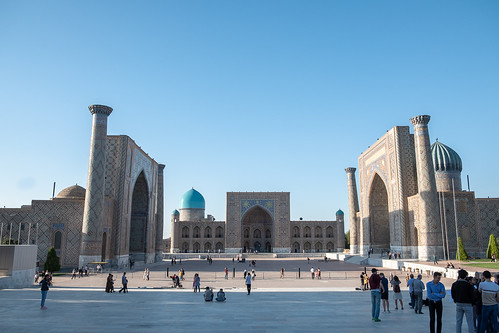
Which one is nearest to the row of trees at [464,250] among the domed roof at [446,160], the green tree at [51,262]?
the domed roof at [446,160]

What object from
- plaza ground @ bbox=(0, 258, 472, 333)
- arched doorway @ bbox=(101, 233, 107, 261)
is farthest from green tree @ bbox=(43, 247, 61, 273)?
plaza ground @ bbox=(0, 258, 472, 333)

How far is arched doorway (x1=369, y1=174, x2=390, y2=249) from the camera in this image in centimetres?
3612

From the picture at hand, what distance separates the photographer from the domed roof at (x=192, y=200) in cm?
5931

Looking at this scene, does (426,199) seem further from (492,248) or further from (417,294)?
(417,294)

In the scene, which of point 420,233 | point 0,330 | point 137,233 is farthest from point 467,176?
point 0,330

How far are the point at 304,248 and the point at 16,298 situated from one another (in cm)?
4635

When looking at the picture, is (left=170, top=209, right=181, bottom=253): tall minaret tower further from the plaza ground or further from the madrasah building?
the plaza ground

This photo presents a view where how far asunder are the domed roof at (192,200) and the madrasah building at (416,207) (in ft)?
93.9

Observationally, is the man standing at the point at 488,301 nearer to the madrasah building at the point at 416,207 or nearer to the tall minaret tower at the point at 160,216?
the madrasah building at the point at 416,207

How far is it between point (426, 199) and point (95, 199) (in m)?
21.3

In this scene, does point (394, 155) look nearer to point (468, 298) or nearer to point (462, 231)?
point (462, 231)

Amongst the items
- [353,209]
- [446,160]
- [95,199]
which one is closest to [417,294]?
[95,199]

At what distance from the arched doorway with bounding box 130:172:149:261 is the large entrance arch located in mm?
22331

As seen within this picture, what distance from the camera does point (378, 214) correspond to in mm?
36688
